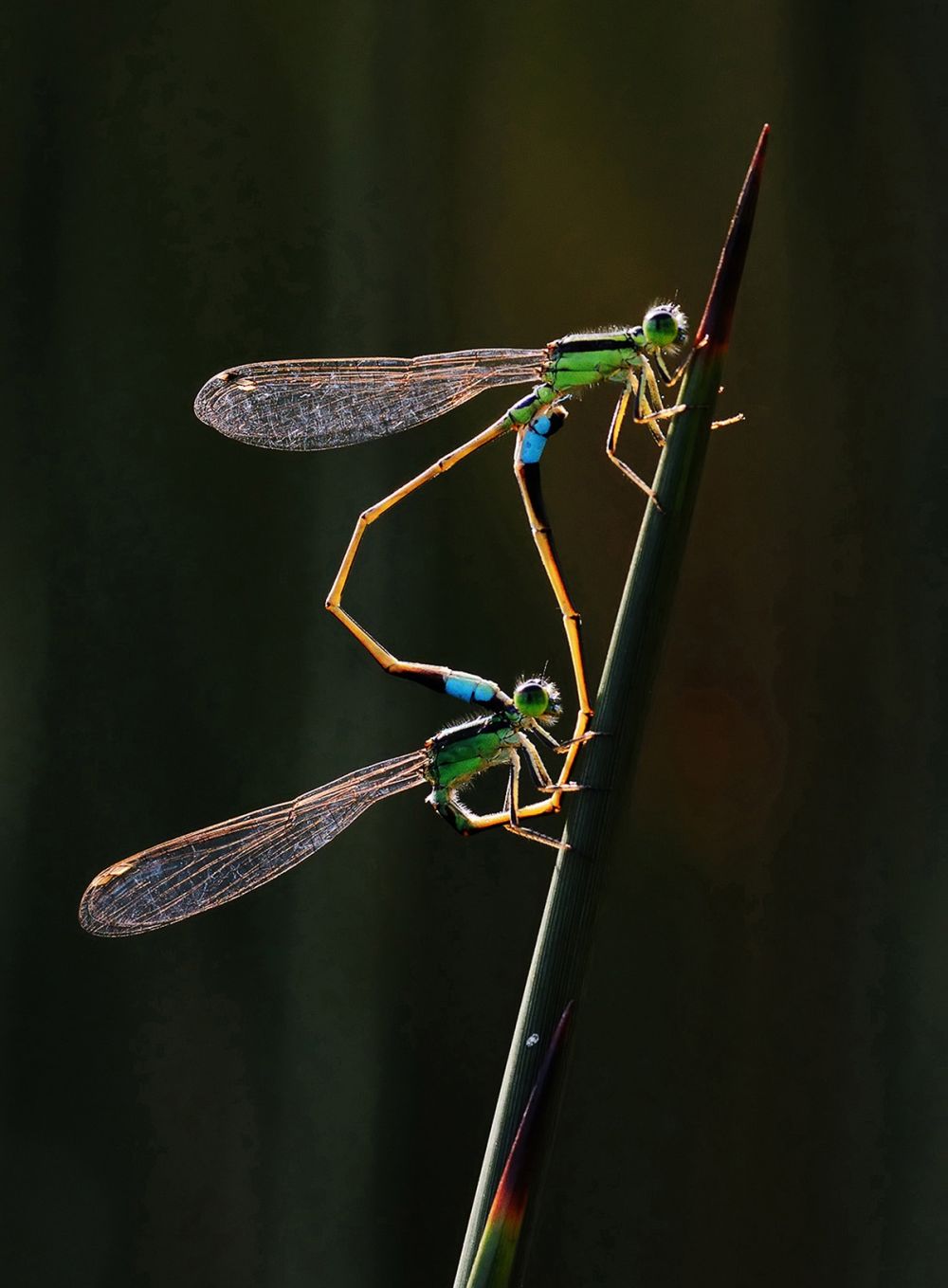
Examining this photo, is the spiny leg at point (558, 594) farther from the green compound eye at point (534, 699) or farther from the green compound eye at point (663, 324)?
the green compound eye at point (663, 324)

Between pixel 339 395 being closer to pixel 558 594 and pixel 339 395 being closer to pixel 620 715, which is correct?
pixel 558 594

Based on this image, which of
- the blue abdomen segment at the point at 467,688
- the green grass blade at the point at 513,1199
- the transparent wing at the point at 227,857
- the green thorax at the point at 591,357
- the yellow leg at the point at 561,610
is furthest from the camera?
the transparent wing at the point at 227,857

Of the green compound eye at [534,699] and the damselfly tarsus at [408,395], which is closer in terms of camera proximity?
the green compound eye at [534,699]

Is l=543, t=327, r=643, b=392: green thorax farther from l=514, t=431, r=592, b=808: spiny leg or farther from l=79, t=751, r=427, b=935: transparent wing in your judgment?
l=79, t=751, r=427, b=935: transparent wing

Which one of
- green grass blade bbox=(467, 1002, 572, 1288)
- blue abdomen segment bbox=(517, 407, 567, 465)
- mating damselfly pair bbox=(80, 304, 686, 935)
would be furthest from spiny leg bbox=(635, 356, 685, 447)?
green grass blade bbox=(467, 1002, 572, 1288)

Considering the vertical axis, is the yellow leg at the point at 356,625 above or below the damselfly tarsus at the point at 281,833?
above

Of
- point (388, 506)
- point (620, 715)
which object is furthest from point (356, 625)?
point (620, 715)

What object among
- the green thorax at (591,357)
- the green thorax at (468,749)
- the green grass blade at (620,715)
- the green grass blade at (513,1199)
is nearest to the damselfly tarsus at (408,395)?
the green thorax at (591,357)
